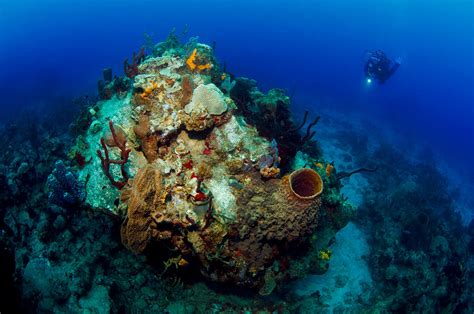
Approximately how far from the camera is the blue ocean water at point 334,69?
16094mm

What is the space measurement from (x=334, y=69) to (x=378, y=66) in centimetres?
4963

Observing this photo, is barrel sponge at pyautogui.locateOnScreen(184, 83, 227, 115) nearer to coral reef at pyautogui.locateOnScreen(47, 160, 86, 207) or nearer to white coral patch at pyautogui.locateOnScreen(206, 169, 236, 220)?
white coral patch at pyautogui.locateOnScreen(206, 169, 236, 220)

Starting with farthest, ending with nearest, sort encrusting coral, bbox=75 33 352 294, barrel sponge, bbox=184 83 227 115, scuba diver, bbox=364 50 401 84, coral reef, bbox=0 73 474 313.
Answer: scuba diver, bbox=364 50 401 84, barrel sponge, bbox=184 83 227 115, encrusting coral, bbox=75 33 352 294, coral reef, bbox=0 73 474 313

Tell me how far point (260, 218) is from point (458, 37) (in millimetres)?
154536

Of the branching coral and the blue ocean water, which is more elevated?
the branching coral

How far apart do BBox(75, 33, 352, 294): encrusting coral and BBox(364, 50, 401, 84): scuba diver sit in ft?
51.6

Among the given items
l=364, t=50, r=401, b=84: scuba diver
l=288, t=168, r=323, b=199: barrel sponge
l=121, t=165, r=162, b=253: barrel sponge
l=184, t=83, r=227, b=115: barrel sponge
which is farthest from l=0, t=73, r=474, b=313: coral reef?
l=364, t=50, r=401, b=84: scuba diver

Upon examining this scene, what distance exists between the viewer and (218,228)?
536cm

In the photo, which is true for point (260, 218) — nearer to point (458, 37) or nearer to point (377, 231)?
point (377, 231)

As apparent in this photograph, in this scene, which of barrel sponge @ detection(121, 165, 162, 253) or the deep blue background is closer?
barrel sponge @ detection(121, 165, 162, 253)

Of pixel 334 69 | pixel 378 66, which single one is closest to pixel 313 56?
pixel 334 69

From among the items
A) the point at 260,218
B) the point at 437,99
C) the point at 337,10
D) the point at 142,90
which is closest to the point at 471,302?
the point at 260,218

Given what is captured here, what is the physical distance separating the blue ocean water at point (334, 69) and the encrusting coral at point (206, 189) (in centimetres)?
137

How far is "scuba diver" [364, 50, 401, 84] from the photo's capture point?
19.3 metres
